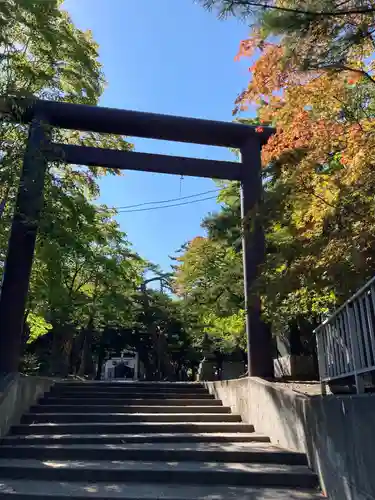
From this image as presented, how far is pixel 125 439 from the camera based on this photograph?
510cm

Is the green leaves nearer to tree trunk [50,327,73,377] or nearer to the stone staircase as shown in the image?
tree trunk [50,327,73,377]

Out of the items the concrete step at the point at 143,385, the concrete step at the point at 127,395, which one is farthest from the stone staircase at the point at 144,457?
the concrete step at the point at 143,385

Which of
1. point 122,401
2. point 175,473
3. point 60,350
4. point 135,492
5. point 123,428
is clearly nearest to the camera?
point 135,492

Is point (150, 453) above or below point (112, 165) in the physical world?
below

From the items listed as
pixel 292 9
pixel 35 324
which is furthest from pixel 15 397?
pixel 35 324

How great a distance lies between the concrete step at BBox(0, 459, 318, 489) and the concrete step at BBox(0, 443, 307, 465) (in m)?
0.22

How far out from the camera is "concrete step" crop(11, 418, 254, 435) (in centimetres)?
550

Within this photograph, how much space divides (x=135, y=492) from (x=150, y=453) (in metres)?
0.94

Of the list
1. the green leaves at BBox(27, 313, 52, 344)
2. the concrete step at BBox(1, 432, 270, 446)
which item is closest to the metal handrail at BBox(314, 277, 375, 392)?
the concrete step at BBox(1, 432, 270, 446)

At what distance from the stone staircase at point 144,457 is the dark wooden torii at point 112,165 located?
139 centimetres

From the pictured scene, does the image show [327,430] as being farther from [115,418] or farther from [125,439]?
[115,418]

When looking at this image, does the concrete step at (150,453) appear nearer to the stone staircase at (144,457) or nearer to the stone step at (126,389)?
the stone staircase at (144,457)

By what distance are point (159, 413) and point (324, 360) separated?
2894 mm

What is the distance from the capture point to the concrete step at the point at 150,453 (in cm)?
446
